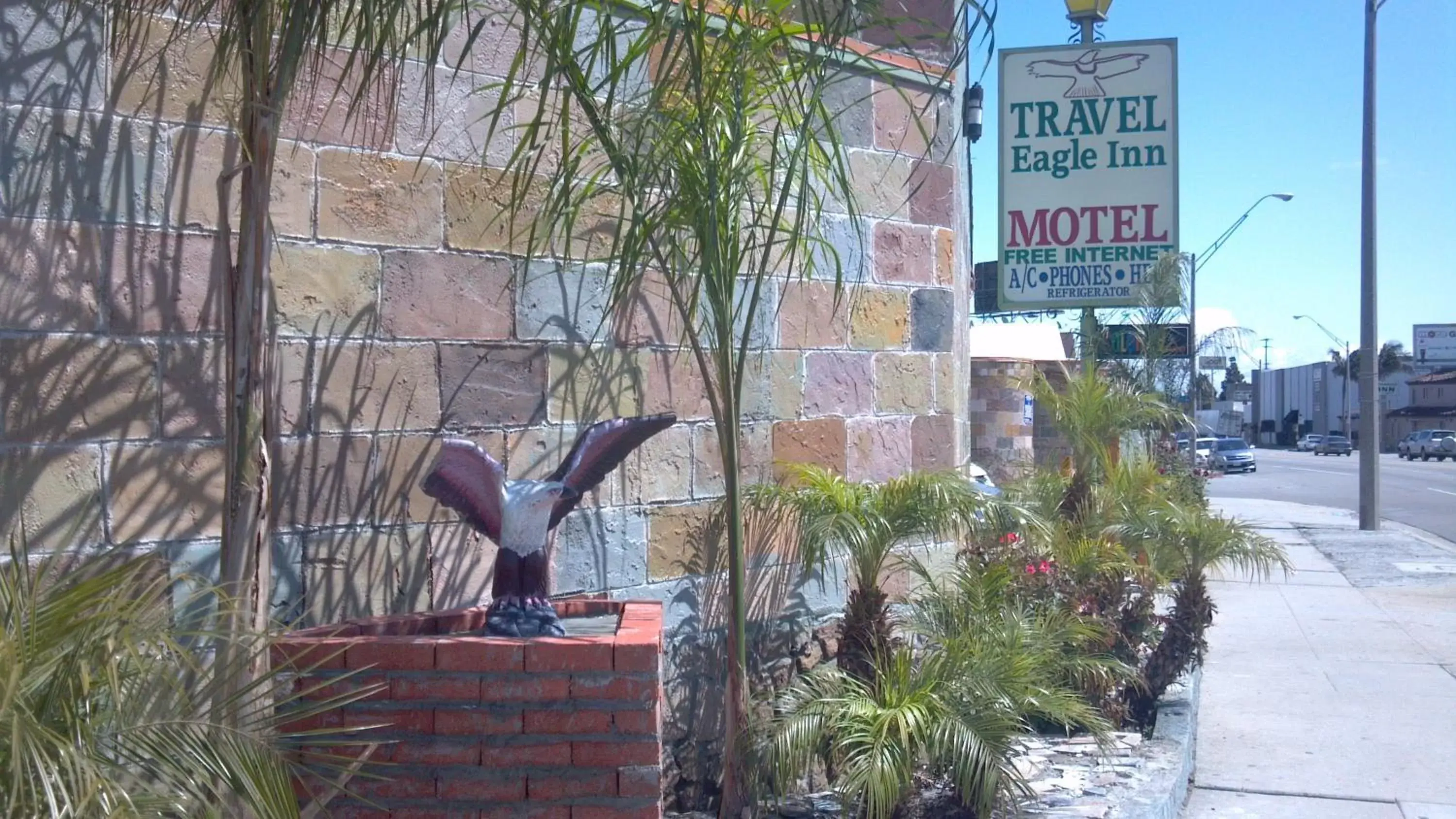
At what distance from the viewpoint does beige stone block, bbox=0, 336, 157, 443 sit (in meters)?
3.76

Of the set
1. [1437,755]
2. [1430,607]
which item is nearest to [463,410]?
[1437,755]

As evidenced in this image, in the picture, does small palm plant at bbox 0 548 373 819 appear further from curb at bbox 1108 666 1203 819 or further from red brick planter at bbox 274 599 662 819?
curb at bbox 1108 666 1203 819

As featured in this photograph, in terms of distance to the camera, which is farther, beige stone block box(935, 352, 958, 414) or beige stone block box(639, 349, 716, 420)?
beige stone block box(935, 352, 958, 414)

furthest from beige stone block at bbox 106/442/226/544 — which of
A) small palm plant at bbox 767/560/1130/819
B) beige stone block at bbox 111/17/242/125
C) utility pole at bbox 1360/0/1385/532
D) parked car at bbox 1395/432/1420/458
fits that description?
parked car at bbox 1395/432/1420/458

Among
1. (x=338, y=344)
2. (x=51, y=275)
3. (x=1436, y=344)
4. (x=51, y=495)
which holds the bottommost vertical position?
(x=51, y=495)

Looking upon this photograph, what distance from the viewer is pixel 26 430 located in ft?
12.4

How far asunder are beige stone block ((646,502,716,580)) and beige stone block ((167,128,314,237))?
1928 millimetres

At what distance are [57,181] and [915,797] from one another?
3762 mm

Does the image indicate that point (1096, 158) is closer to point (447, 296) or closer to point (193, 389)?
point (447, 296)

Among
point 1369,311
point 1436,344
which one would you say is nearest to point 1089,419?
point 1369,311

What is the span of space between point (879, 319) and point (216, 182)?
3375 mm

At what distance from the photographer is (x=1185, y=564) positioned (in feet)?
23.7

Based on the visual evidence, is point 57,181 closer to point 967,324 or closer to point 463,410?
point 463,410

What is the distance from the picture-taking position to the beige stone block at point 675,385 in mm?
5508
